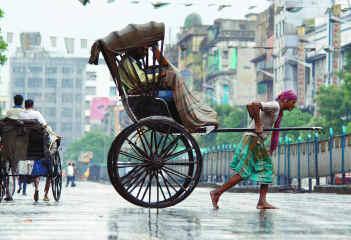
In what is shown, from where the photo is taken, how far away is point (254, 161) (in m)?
12.9

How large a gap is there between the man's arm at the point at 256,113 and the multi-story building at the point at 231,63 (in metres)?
114

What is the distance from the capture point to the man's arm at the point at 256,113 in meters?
12.6

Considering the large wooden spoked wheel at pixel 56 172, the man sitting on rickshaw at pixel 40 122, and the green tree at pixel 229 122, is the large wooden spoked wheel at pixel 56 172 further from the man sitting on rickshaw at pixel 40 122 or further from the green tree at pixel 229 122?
the green tree at pixel 229 122

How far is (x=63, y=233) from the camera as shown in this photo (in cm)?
838

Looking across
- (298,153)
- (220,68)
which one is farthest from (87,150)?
(298,153)

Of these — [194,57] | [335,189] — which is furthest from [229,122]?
[335,189]

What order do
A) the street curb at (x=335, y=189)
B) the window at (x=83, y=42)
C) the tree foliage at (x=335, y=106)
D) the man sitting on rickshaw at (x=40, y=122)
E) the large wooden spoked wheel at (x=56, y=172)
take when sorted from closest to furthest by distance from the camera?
the man sitting on rickshaw at (x=40, y=122), the large wooden spoked wheel at (x=56, y=172), the street curb at (x=335, y=189), the tree foliage at (x=335, y=106), the window at (x=83, y=42)

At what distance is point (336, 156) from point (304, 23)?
2957 inches

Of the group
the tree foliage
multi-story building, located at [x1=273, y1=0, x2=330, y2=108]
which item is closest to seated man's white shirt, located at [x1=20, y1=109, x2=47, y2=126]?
the tree foliage

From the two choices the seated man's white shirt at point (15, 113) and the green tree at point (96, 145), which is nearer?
the seated man's white shirt at point (15, 113)

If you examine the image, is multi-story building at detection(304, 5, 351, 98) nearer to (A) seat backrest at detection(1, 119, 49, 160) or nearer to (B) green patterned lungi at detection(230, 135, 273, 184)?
(A) seat backrest at detection(1, 119, 49, 160)

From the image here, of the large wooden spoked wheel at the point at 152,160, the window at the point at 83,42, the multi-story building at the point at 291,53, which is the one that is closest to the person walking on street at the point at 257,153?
the large wooden spoked wheel at the point at 152,160

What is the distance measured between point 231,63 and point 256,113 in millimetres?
123795

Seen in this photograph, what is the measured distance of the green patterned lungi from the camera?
42.0 ft
